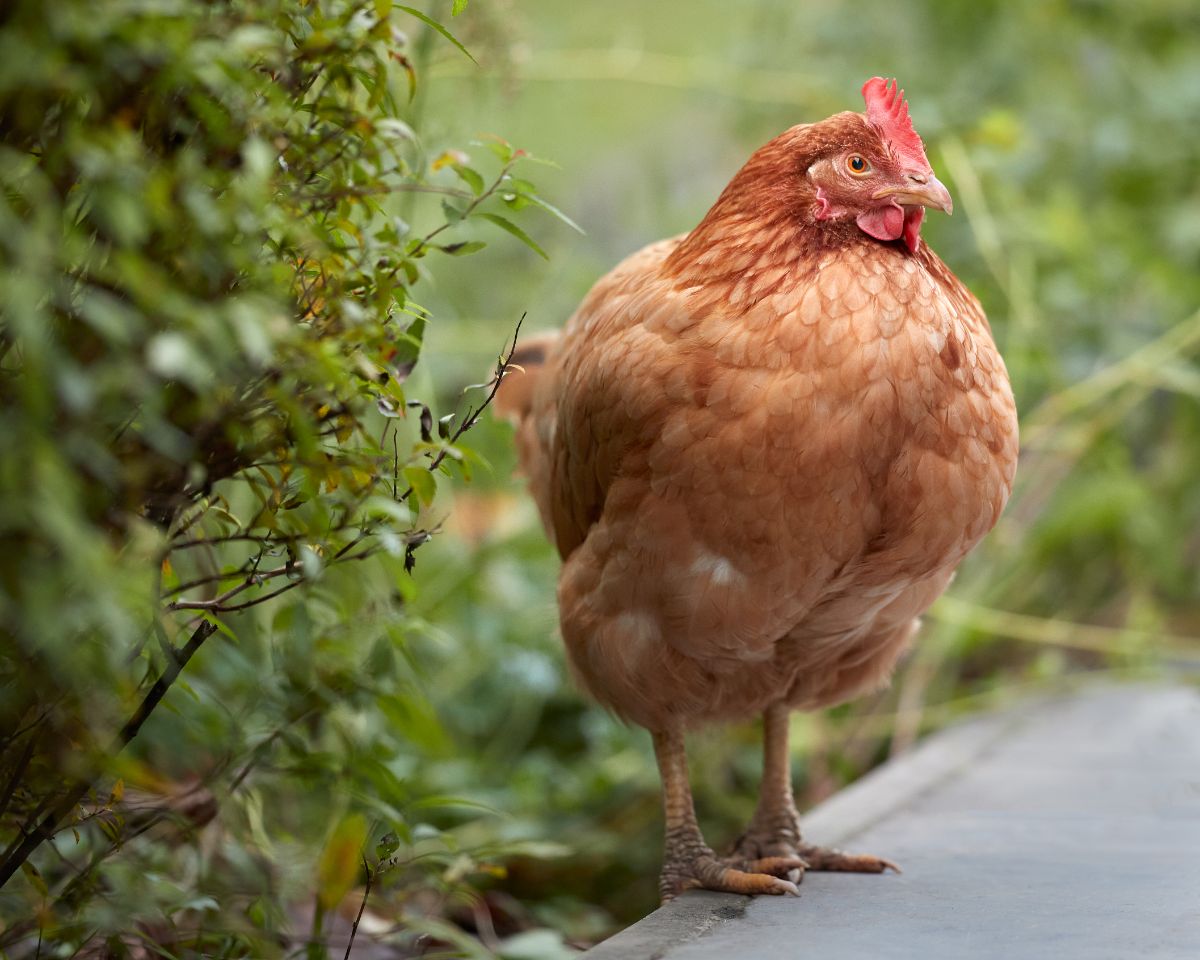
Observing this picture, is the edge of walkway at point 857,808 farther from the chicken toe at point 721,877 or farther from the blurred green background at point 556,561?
the blurred green background at point 556,561

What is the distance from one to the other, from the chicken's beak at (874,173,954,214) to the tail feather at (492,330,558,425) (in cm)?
94

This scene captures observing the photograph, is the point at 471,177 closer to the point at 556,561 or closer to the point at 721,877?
the point at 721,877

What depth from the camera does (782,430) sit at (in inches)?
73.9

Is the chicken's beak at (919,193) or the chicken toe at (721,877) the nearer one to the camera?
the chicken's beak at (919,193)

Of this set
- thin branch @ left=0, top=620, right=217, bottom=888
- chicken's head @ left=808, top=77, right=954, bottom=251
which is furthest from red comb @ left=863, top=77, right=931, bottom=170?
thin branch @ left=0, top=620, right=217, bottom=888

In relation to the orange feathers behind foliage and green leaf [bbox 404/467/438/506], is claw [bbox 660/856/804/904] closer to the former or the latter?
the orange feathers behind foliage

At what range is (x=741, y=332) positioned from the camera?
6.39 feet

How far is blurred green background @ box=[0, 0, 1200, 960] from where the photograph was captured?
7.18ft

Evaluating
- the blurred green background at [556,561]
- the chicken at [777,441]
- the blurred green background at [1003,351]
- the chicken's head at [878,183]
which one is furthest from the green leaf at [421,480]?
the blurred green background at [1003,351]

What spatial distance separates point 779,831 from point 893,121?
1314 mm

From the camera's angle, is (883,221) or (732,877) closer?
(883,221)

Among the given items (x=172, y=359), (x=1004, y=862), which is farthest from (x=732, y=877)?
(x=172, y=359)

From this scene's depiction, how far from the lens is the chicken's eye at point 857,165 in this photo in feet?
6.73

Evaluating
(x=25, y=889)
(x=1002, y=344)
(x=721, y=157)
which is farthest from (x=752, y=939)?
(x=721, y=157)
